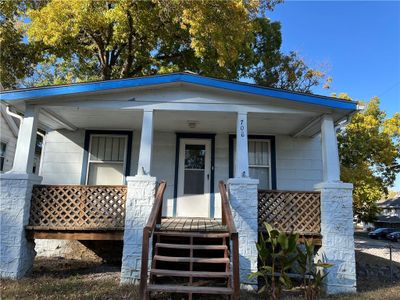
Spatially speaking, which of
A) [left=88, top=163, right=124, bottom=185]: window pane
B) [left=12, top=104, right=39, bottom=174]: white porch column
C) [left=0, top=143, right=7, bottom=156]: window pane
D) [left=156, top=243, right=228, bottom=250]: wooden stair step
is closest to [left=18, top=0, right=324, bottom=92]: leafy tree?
[left=0, top=143, right=7, bottom=156]: window pane

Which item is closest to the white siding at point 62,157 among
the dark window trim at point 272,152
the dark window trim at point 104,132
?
the dark window trim at point 104,132

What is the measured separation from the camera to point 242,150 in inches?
239

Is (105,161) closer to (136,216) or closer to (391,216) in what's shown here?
(136,216)

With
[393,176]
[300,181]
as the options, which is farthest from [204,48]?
[393,176]

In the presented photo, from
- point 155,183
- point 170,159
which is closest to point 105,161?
point 170,159

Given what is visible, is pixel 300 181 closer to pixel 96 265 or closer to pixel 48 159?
pixel 96 265

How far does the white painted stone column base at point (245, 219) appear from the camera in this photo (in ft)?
18.4

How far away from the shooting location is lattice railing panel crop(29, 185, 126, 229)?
5.98 meters

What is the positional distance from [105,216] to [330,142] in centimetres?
468

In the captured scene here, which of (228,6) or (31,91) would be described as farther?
(228,6)

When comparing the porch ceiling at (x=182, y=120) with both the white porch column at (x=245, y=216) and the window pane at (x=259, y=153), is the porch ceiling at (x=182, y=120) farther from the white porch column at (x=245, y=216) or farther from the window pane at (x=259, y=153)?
the white porch column at (x=245, y=216)

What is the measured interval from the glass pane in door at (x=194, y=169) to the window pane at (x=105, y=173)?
1.77 meters

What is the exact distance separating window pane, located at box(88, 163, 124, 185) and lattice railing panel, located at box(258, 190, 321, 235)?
4039 mm

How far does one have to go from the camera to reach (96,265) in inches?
283
